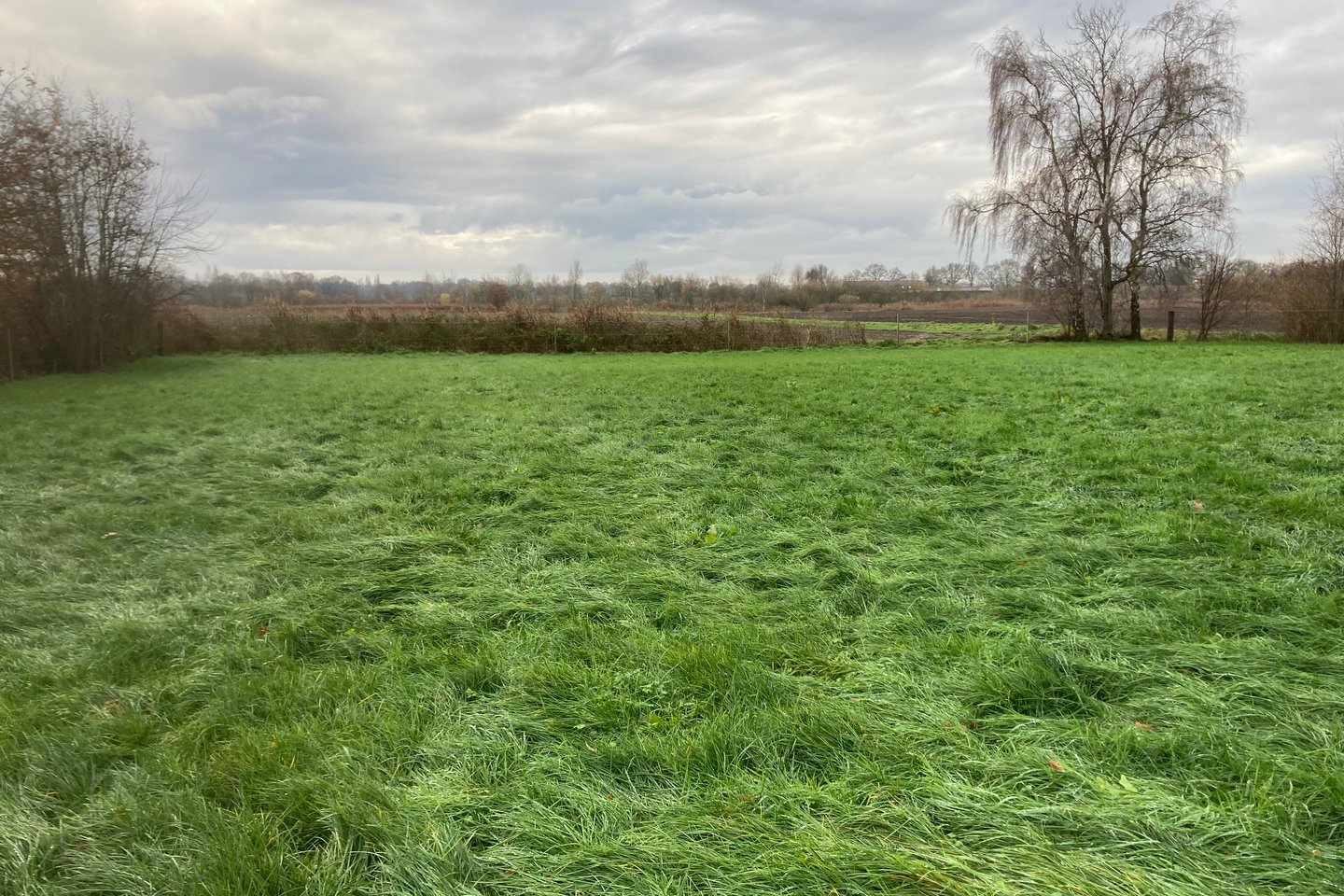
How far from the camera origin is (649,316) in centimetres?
2836

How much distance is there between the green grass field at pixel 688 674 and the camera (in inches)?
68.3

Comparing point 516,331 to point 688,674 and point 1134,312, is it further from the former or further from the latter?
point 688,674

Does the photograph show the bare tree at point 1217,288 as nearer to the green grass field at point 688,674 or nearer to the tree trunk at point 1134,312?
the tree trunk at point 1134,312

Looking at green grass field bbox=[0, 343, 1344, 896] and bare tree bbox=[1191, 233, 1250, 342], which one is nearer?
green grass field bbox=[0, 343, 1344, 896]

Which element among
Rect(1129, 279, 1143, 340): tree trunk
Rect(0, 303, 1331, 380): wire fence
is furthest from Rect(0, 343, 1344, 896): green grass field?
Rect(1129, 279, 1143, 340): tree trunk

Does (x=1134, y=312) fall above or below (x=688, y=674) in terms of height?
above

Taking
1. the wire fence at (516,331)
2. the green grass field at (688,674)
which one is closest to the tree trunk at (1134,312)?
the wire fence at (516,331)

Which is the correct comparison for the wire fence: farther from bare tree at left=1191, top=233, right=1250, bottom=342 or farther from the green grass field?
the green grass field

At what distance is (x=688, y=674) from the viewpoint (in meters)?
2.62

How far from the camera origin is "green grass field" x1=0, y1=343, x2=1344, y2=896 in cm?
174

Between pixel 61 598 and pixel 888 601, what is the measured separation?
14.2ft

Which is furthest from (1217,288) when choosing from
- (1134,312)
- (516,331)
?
(516,331)

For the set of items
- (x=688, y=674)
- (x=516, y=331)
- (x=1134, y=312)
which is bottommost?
(x=688, y=674)

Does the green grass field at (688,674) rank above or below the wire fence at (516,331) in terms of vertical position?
below
